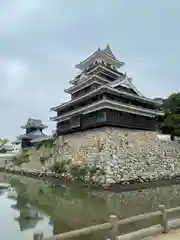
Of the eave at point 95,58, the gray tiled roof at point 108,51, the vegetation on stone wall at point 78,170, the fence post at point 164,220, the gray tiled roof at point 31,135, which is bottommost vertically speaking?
the fence post at point 164,220

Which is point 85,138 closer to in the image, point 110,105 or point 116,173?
point 110,105

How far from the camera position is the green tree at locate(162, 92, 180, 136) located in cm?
2844

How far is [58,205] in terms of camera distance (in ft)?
43.3

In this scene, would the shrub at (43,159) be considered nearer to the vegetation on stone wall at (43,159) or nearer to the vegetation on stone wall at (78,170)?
the vegetation on stone wall at (43,159)

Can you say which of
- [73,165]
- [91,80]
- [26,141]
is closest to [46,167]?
[73,165]

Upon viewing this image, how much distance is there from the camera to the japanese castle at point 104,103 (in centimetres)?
2239

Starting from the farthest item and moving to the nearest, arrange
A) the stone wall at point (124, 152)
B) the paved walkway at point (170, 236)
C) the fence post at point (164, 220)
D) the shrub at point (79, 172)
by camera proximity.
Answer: the shrub at point (79, 172) < the stone wall at point (124, 152) < the fence post at point (164, 220) < the paved walkway at point (170, 236)

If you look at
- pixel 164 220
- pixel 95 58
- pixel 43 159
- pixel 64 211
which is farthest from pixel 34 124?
pixel 164 220

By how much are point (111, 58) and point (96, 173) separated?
16163mm

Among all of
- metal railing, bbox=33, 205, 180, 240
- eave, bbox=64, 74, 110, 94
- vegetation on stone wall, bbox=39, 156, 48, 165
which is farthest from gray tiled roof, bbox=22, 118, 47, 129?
metal railing, bbox=33, 205, 180, 240

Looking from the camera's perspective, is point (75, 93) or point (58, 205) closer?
point (58, 205)

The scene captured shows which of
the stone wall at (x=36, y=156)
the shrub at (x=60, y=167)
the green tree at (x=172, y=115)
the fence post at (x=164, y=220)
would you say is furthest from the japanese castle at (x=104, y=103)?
the fence post at (x=164, y=220)

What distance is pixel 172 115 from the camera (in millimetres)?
29969

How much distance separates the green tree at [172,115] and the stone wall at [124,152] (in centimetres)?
294
